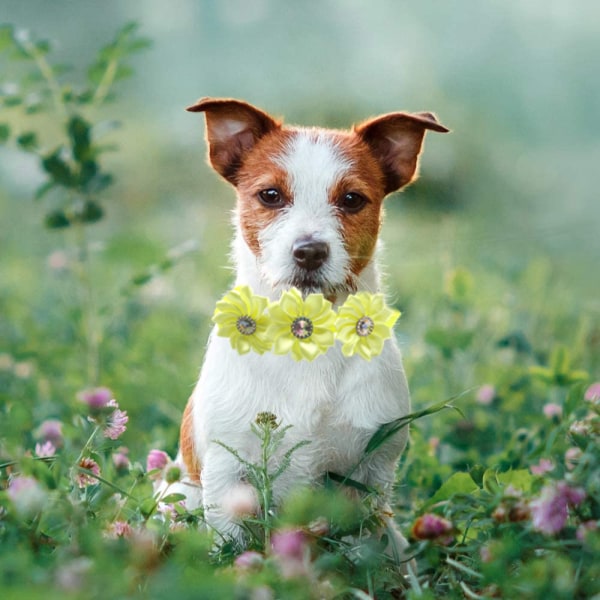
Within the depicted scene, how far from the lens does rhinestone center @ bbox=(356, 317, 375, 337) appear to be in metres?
2.21

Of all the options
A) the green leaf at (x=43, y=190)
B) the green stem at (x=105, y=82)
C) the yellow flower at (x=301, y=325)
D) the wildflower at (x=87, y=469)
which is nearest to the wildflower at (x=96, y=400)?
the wildflower at (x=87, y=469)

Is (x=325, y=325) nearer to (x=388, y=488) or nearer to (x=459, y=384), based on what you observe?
(x=388, y=488)

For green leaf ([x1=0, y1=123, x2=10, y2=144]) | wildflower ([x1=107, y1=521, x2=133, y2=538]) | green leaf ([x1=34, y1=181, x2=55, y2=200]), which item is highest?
green leaf ([x1=0, y1=123, x2=10, y2=144])

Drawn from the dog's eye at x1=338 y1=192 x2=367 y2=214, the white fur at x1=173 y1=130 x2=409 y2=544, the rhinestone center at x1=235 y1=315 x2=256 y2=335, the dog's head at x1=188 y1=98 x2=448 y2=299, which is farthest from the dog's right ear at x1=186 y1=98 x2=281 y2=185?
the rhinestone center at x1=235 y1=315 x2=256 y2=335

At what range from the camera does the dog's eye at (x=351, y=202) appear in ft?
7.95

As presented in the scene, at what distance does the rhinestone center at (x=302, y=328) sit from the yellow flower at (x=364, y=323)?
0.06m

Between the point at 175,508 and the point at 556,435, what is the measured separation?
86cm

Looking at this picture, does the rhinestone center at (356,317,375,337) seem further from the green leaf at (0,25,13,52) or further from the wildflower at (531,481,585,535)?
the green leaf at (0,25,13,52)

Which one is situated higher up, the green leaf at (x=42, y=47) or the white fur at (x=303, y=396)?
the green leaf at (x=42, y=47)

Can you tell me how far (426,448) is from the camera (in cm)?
314

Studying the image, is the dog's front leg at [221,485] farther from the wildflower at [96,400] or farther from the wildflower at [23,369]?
the wildflower at [23,369]

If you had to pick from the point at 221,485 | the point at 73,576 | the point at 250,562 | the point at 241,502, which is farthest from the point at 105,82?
the point at 73,576

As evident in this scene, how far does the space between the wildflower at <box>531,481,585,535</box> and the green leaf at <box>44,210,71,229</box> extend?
2277mm

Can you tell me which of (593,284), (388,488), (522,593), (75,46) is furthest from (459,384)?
(75,46)
